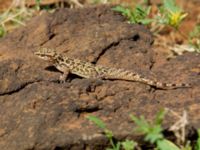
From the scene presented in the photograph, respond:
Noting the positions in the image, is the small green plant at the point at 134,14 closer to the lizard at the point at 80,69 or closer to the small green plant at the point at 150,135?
the lizard at the point at 80,69

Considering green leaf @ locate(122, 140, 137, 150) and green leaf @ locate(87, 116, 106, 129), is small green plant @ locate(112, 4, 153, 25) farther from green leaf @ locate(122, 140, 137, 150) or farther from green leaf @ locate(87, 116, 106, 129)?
green leaf @ locate(122, 140, 137, 150)

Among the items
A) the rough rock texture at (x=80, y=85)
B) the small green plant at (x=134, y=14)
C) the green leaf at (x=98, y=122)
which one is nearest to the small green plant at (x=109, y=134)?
the green leaf at (x=98, y=122)

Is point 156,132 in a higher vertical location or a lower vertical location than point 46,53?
lower

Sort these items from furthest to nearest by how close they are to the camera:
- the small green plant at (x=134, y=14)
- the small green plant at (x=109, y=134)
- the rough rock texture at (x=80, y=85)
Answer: the small green plant at (x=134, y=14) < the rough rock texture at (x=80, y=85) < the small green plant at (x=109, y=134)

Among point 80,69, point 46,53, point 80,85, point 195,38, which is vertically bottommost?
point 80,85

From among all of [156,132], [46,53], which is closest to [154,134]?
[156,132]

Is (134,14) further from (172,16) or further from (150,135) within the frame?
(150,135)

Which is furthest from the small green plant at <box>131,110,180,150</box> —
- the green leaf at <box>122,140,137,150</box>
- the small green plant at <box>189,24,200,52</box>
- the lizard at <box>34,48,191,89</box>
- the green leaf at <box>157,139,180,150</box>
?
the small green plant at <box>189,24,200,52</box>
